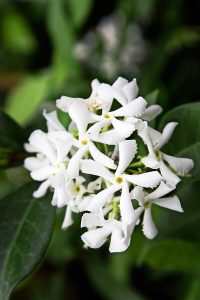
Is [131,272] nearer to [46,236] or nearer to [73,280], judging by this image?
[73,280]

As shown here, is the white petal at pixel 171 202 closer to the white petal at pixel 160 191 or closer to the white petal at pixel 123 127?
the white petal at pixel 160 191

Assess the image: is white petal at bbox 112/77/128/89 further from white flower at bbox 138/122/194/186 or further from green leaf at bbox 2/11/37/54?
green leaf at bbox 2/11/37/54

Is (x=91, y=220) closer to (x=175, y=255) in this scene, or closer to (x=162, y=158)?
(x=162, y=158)

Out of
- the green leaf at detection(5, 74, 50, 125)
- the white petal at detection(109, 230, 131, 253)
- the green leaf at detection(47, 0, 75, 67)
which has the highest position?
the green leaf at detection(47, 0, 75, 67)

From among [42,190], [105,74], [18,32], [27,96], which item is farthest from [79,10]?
[42,190]

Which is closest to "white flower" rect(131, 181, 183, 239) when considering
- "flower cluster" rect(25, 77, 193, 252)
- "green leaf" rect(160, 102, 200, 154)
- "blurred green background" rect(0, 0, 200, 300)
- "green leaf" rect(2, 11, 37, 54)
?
"flower cluster" rect(25, 77, 193, 252)
